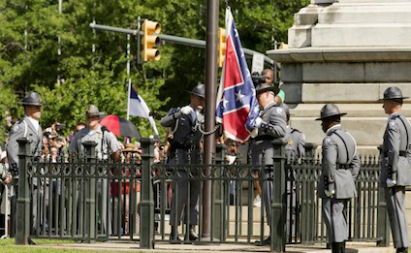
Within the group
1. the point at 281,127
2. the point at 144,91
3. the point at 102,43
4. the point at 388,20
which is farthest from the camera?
the point at 102,43

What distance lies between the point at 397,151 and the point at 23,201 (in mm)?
4406

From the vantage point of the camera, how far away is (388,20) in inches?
828

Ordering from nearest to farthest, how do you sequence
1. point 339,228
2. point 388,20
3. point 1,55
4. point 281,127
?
point 339,228
point 281,127
point 388,20
point 1,55

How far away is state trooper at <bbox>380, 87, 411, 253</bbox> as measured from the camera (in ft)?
55.8

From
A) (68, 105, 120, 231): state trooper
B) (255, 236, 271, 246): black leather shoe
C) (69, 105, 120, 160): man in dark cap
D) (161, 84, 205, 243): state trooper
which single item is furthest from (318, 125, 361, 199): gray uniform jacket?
(69, 105, 120, 160): man in dark cap

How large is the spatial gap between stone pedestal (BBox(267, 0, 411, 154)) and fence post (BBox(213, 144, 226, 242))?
10.8ft

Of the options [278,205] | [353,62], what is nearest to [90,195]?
[278,205]

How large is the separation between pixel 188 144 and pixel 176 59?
1747 inches

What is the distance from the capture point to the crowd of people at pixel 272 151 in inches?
650

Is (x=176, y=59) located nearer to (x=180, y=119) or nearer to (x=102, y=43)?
(x=102, y=43)

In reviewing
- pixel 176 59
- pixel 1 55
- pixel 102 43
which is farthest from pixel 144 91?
pixel 1 55

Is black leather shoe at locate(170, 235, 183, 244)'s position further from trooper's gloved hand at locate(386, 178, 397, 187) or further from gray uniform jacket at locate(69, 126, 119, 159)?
gray uniform jacket at locate(69, 126, 119, 159)

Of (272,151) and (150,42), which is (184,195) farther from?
(150,42)

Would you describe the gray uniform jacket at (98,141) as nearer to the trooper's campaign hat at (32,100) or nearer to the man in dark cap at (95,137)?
the man in dark cap at (95,137)
